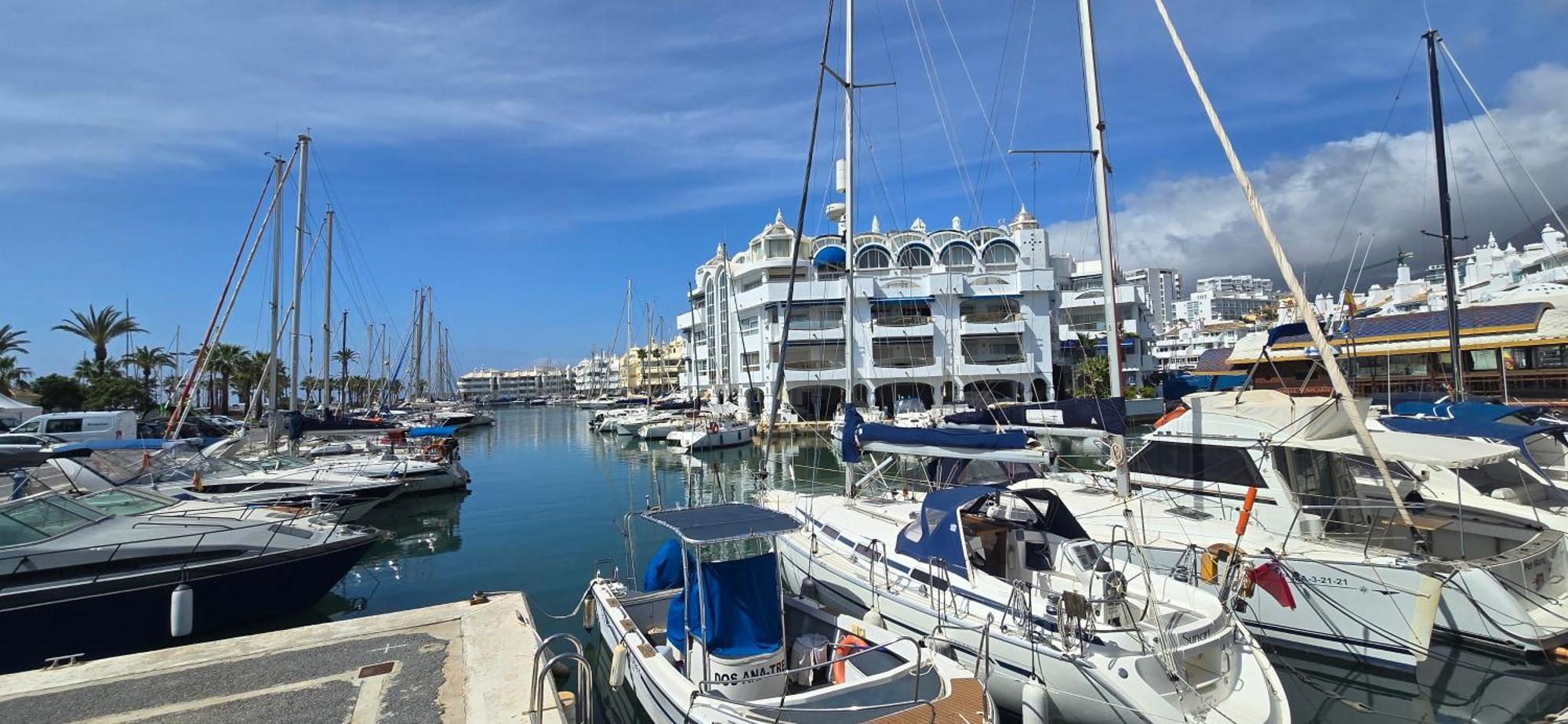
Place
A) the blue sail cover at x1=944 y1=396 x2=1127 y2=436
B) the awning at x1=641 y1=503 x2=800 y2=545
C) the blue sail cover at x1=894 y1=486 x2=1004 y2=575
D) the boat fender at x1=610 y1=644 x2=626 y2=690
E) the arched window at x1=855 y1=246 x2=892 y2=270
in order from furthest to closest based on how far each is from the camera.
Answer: the arched window at x1=855 y1=246 x2=892 y2=270 → the blue sail cover at x1=944 y1=396 x2=1127 y2=436 → the blue sail cover at x1=894 y1=486 x2=1004 y2=575 → the boat fender at x1=610 y1=644 x2=626 y2=690 → the awning at x1=641 y1=503 x2=800 y2=545

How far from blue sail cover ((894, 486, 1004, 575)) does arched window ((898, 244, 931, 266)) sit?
51.4 metres

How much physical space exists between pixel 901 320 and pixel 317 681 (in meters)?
52.3

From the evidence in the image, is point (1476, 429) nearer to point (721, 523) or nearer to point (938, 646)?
point (938, 646)

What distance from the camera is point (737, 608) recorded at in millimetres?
7527

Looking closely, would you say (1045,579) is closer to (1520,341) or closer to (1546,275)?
(1520,341)

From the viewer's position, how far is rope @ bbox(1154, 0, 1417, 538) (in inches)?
392

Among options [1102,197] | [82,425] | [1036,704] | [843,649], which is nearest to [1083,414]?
[1102,197]

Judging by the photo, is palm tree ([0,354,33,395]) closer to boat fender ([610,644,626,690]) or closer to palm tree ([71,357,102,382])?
palm tree ([71,357,102,382])

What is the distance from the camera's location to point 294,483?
68.7 ft

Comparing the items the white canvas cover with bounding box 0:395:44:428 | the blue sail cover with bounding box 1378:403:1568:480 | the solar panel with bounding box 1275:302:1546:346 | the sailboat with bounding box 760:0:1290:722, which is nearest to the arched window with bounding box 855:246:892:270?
the solar panel with bounding box 1275:302:1546:346

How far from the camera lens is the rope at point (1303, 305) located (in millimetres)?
9953

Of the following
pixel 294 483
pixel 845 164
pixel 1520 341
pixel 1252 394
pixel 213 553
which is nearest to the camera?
pixel 213 553

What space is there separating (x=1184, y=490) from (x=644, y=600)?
33.2 feet

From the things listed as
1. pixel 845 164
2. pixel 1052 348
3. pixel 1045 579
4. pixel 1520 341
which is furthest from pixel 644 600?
pixel 1052 348
